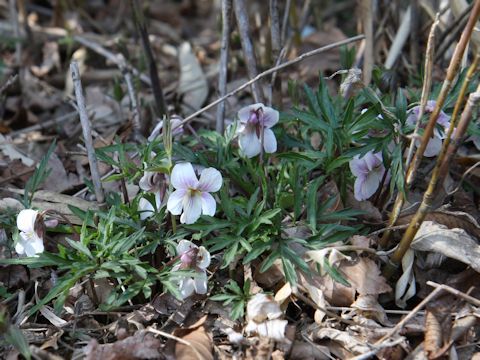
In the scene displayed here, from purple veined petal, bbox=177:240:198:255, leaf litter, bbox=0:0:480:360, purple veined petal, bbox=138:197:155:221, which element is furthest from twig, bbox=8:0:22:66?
purple veined petal, bbox=177:240:198:255

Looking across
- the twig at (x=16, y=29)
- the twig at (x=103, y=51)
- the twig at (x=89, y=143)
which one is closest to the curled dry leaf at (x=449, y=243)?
the twig at (x=89, y=143)

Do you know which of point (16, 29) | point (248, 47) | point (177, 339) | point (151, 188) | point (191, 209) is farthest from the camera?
point (16, 29)

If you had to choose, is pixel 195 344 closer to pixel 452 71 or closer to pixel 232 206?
pixel 232 206

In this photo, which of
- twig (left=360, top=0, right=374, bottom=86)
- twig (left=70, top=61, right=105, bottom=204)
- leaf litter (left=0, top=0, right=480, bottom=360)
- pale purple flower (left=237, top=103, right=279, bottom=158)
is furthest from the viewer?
twig (left=360, top=0, right=374, bottom=86)

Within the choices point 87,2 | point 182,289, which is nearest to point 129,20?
point 87,2

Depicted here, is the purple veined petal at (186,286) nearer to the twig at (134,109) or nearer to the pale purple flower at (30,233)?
the pale purple flower at (30,233)

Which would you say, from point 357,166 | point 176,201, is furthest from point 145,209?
point 357,166

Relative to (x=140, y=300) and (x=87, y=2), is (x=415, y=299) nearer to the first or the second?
(x=140, y=300)

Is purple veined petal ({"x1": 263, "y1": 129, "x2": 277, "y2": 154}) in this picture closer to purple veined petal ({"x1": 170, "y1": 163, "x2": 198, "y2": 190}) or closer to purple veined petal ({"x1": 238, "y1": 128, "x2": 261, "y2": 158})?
purple veined petal ({"x1": 238, "y1": 128, "x2": 261, "y2": 158})
